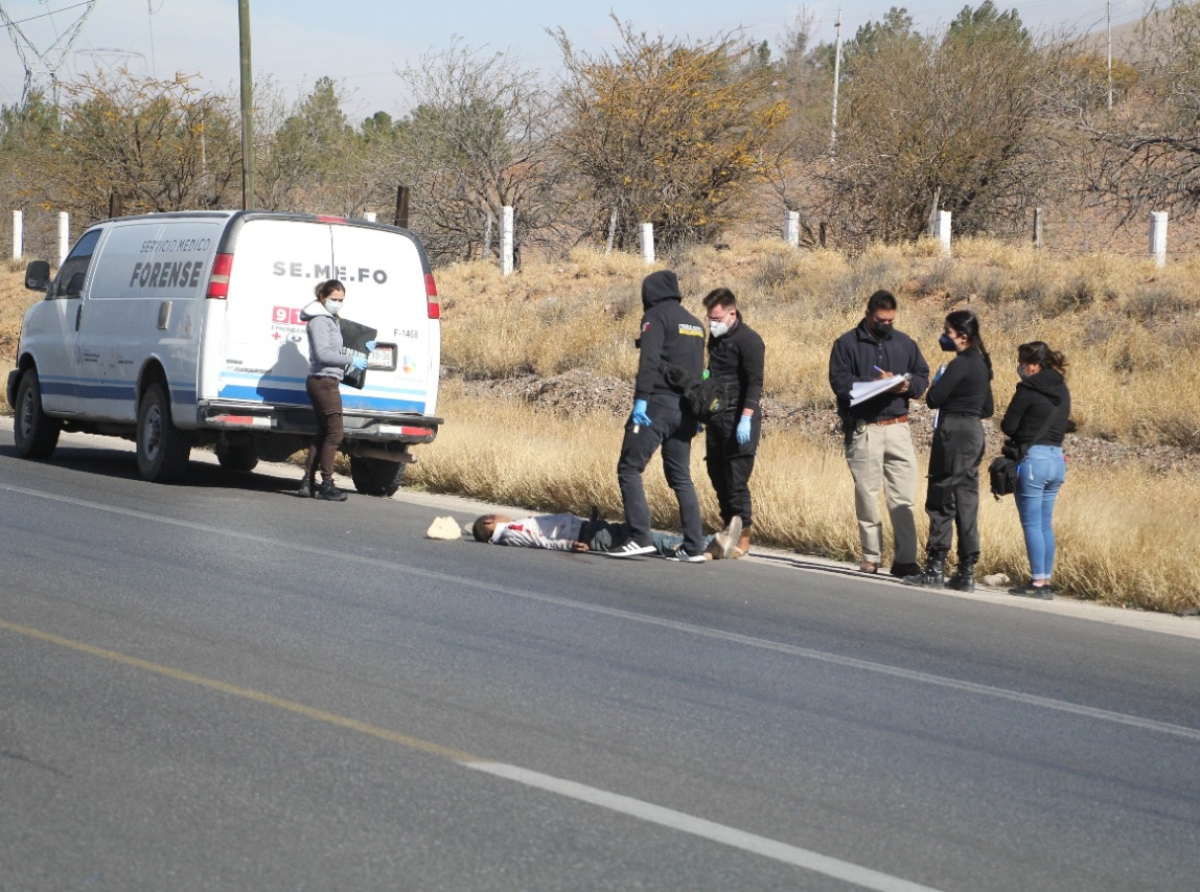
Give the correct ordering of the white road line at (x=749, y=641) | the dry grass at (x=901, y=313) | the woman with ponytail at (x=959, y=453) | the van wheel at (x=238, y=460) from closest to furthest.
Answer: the white road line at (x=749, y=641), the woman with ponytail at (x=959, y=453), the van wheel at (x=238, y=460), the dry grass at (x=901, y=313)

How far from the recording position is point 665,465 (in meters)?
11.4

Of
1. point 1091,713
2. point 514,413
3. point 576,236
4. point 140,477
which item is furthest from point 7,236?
point 1091,713

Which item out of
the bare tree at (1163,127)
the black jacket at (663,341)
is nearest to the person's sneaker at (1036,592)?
the black jacket at (663,341)

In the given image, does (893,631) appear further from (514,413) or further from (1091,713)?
(514,413)

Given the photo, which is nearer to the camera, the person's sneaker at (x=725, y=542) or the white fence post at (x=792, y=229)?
the person's sneaker at (x=725, y=542)

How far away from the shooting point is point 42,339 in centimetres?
1630

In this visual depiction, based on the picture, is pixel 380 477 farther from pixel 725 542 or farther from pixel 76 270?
pixel 725 542

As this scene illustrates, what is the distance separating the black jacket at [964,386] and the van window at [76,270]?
8863 mm

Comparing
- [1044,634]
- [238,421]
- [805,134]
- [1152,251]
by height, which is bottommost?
[1044,634]

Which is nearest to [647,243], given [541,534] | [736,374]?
[736,374]

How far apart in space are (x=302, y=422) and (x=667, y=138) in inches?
956

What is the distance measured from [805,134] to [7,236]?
1190 inches

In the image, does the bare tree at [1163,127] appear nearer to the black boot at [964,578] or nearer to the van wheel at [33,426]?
the black boot at [964,578]

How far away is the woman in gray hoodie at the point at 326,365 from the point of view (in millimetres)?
13273
